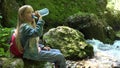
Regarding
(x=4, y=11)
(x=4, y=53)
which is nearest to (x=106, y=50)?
(x=4, y=11)

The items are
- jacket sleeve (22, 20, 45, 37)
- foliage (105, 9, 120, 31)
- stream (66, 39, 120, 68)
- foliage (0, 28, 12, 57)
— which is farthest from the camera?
foliage (105, 9, 120, 31)

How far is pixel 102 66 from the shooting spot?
31.5 ft

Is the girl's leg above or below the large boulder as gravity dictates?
below

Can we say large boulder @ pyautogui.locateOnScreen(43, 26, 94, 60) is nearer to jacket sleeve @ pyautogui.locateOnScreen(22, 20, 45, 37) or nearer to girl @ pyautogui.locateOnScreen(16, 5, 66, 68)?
girl @ pyautogui.locateOnScreen(16, 5, 66, 68)

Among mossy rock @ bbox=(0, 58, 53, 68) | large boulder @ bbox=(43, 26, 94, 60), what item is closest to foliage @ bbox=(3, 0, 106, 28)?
large boulder @ bbox=(43, 26, 94, 60)

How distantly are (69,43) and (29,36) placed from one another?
4.96m

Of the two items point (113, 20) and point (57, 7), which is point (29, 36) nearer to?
point (57, 7)

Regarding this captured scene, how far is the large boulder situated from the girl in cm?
411

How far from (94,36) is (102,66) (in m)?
4.05

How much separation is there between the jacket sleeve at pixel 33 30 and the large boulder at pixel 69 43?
178 inches

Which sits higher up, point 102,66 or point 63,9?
point 63,9

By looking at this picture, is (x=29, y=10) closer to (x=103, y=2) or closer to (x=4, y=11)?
(x=4, y=11)

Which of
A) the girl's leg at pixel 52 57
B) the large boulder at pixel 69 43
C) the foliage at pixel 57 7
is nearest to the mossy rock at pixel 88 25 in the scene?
the foliage at pixel 57 7

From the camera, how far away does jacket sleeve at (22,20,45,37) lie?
545 centimetres
